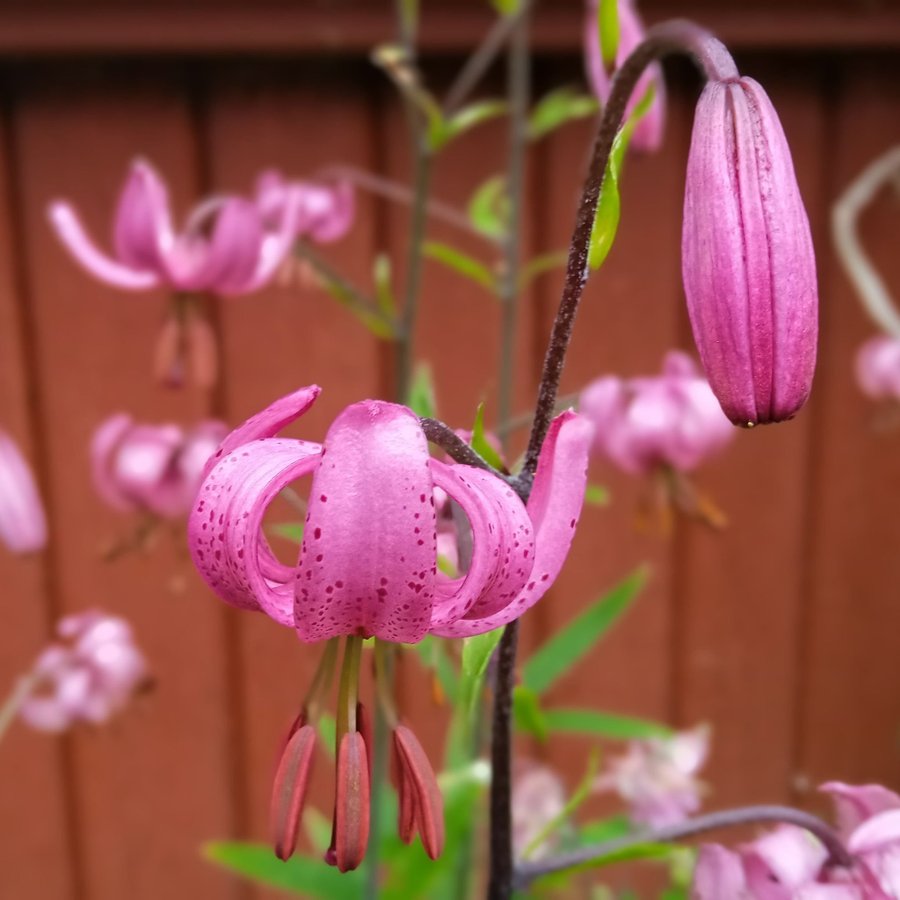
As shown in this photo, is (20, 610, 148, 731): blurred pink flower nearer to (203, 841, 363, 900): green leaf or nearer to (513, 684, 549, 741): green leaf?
(203, 841, 363, 900): green leaf

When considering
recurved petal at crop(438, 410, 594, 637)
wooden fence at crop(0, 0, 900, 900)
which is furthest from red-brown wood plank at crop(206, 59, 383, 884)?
recurved petal at crop(438, 410, 594, 637)


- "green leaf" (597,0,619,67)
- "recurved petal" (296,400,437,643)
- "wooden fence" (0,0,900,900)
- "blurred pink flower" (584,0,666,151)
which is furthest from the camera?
"wooden fence" (0,0,900,900)

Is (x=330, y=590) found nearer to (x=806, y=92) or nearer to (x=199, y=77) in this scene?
(x=199, y=77)

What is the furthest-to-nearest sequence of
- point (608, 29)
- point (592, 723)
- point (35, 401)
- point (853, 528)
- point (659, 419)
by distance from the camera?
point (853, 528)
point (35, 401)
point (592, 723)
point (659, 419)
point (608, 29)

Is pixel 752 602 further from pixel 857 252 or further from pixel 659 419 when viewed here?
pixel 659 419

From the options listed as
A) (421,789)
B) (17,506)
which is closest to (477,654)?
(421,789)

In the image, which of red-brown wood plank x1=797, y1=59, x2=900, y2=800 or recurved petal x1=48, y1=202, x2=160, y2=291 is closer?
recurved petal x1=48, y1=202, x2=160, y2=291

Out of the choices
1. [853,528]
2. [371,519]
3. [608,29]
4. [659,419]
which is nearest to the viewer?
[371,519]
